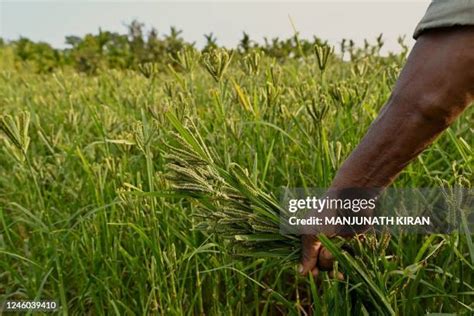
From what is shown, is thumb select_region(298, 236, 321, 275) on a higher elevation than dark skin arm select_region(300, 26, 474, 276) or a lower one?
lower

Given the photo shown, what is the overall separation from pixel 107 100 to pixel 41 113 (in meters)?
0.35

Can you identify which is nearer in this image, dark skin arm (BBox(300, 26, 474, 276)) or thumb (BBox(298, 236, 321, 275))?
dark skin arm (BBox(300, 26, 474, 276))

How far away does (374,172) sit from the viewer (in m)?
0.78

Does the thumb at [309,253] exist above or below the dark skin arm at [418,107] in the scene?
below

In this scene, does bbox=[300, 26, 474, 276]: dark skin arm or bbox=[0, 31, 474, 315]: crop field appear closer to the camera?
bbox=[300, 26, 474, 276]: dark skin arm

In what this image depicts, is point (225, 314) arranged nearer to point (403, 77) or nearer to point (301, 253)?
point (301, 253)

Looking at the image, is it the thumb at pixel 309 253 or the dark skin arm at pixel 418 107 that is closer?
the dark skin arm at pixel 418 107

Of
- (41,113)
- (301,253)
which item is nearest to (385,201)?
(301,253)

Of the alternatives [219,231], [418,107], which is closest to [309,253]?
[219,231]

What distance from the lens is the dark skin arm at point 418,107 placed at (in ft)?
2.11

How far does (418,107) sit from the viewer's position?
0.68 m

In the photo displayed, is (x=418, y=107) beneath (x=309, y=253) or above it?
above

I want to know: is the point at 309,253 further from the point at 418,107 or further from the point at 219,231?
the point at 418,107

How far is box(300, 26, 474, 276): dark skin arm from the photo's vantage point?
64 centimetres
